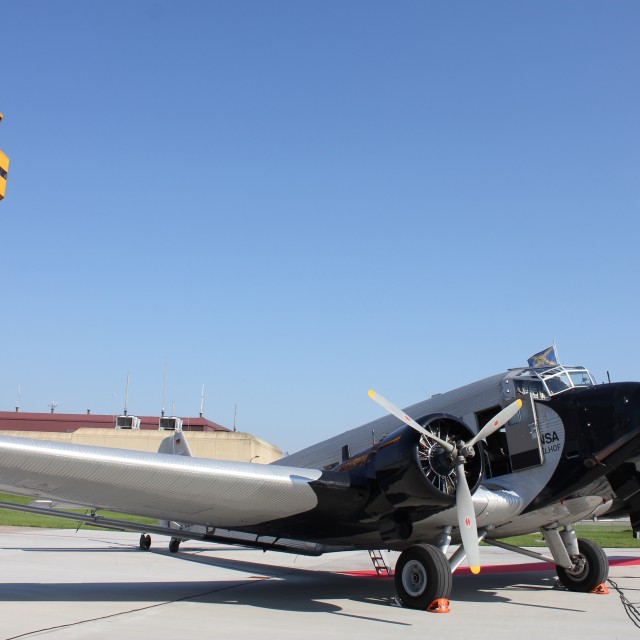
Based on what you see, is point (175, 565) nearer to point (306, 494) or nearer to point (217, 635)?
point (306, 494)

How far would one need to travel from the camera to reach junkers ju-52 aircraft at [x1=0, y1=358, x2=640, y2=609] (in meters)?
8.52

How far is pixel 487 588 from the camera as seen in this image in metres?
11.7

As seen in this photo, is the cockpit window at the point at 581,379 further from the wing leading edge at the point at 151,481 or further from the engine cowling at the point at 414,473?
the wing leading edge at the point at 151,481

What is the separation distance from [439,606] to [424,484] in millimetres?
1572

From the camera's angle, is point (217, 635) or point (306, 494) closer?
point (217, 635)

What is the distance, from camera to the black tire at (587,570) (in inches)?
435

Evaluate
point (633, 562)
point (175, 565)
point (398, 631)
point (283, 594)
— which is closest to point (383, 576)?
point (283, 594)

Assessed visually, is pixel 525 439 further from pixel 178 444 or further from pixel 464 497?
pixel 178 444

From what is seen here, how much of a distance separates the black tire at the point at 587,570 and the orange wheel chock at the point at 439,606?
12.3 feet

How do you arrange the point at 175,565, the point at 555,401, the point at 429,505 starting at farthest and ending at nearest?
the point at 175,565 → the point at 555,401 → the point at 429,505

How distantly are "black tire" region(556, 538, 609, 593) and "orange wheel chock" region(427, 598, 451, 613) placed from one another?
12.3 ft

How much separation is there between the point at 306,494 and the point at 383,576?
5.46 m

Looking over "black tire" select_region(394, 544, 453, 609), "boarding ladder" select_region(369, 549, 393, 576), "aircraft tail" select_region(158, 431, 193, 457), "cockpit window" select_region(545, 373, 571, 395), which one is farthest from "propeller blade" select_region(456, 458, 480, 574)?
"aircraft tail" select_region(158, 431, 193, 457)

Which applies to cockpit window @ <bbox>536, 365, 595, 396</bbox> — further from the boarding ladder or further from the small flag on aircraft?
the boarding ladder
